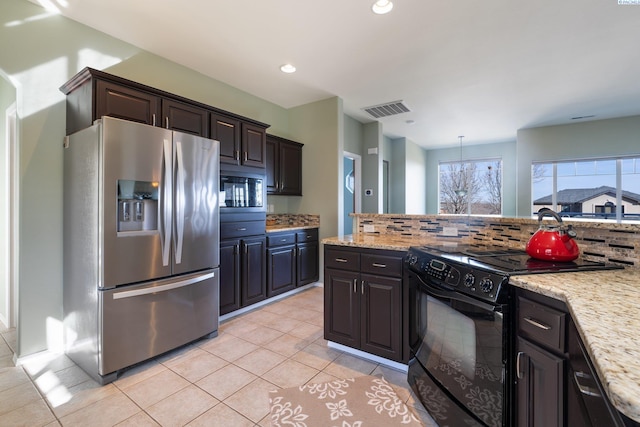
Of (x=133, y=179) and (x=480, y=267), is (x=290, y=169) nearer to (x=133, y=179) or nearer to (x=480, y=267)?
(x=133, y=179)

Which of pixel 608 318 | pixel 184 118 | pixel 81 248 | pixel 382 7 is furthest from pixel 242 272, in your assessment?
pixel 608 318

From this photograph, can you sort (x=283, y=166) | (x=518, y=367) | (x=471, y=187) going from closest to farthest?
1. (x=518, y=367)
2. (x=283, y=166)
3. (x=471, y=187)

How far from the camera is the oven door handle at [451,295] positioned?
134cm

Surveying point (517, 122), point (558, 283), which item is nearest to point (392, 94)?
point (517, 122)

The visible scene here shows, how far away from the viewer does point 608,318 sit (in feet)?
2.74

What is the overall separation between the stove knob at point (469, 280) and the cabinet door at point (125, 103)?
9.03 feet

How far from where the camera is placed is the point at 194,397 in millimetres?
1853

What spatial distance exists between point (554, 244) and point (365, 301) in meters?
1.25

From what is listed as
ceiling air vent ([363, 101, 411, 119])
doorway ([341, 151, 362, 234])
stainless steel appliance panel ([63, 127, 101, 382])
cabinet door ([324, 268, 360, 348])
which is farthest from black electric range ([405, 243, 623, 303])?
doorway ([341, 151, 362, 234])

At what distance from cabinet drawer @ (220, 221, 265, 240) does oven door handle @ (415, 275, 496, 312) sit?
2.05 metres

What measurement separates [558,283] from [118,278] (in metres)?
2.55

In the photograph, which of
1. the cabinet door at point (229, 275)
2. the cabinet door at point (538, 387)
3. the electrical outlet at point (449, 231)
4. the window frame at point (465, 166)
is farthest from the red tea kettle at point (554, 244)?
the window frame at point (465, 166)

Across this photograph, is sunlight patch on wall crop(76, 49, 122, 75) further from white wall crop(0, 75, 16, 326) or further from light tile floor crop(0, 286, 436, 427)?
light tile floor crop(0, 286, 436, 427)

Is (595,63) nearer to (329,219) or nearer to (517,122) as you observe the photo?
(517,122)
